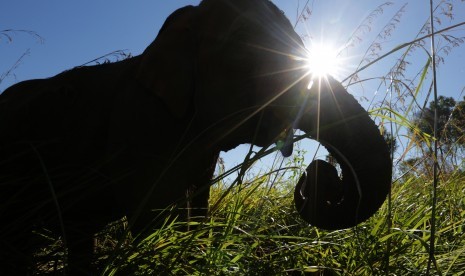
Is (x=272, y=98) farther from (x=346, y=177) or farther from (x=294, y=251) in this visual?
(x=294, y=251)

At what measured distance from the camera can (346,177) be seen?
218 cm

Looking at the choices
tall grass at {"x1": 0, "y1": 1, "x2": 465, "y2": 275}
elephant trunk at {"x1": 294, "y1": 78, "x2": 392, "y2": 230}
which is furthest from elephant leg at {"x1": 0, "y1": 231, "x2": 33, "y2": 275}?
elephant trunk at {"x1": 294, "y1": 78, "x2": 392, "y2": 230}

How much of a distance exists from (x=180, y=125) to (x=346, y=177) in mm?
885

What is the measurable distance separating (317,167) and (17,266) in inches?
50.6

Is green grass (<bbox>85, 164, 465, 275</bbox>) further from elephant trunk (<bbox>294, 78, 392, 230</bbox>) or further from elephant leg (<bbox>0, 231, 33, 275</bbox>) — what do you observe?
elephant leg (<bbox>0, 231, 33, 275</bbox>)

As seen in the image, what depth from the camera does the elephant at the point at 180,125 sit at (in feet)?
7.13

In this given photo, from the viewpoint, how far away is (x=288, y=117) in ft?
7.87

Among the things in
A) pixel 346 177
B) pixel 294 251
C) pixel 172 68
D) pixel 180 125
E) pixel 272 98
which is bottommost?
pixel 294 251

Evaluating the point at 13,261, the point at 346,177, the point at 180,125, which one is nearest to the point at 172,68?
the point at 180,125

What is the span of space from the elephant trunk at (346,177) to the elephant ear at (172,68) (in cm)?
69

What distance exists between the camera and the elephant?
2.17 m

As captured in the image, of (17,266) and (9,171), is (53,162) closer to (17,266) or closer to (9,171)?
(9,171)

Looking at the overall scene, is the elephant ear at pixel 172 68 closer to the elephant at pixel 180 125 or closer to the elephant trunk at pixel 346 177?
the elephant at pixel 180 125

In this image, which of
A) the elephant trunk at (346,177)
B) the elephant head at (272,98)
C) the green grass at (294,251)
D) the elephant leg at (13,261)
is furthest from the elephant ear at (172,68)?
the elephant leg at (13,261)
